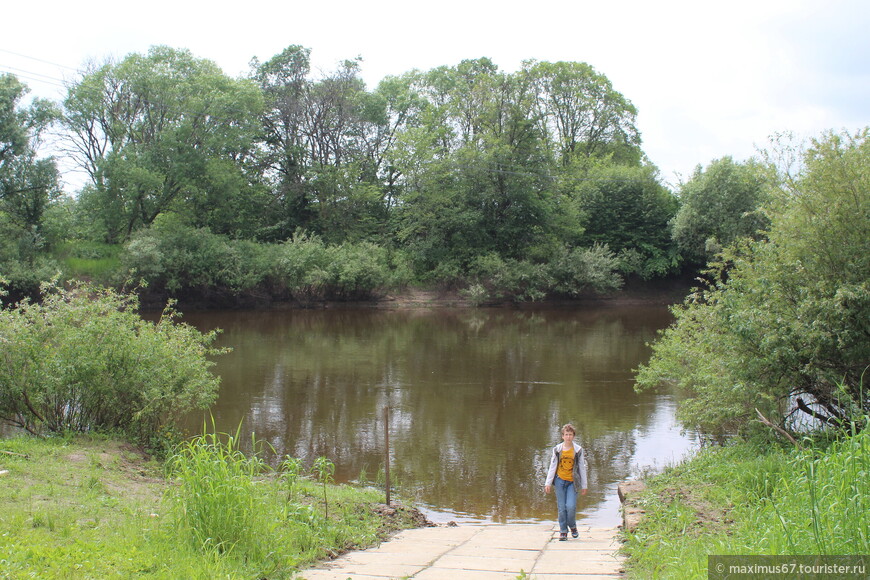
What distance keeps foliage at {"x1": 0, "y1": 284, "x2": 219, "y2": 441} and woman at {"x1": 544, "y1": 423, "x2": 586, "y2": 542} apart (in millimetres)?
5797

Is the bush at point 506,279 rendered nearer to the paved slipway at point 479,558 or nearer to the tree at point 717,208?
the tree at point 717,208

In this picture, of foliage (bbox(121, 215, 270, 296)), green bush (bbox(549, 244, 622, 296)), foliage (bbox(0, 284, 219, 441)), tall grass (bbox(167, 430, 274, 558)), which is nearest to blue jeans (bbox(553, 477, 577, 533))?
tall grass (bbox(167, 430, 274, 558))

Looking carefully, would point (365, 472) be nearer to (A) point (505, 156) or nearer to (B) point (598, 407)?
(B) point (598, 407)

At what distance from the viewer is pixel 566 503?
783cm

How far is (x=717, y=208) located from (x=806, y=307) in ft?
125

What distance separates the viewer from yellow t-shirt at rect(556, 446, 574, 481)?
314 inches

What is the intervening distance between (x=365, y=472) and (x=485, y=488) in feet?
6.84

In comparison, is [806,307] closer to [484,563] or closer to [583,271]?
[484,563]

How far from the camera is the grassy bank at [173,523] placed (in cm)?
499

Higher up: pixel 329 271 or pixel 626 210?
pixel 626 210

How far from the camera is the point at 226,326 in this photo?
108 feet

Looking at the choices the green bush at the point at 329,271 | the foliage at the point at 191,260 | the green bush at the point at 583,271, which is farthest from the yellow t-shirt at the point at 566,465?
the green bush at the point at 583,271

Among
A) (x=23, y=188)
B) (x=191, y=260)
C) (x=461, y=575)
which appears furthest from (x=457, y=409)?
(x=23, y=188)

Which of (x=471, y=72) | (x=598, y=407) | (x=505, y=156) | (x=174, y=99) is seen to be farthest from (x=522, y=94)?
(x=598, y=407)
